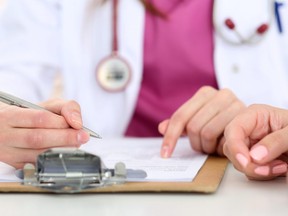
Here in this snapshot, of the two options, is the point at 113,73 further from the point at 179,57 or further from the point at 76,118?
the point at 76,118

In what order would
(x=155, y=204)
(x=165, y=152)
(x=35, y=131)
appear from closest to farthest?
(x=155, y=204) → (x=35, y=131) → (x=165, y=152)

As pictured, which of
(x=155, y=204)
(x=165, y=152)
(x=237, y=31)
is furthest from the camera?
(x=237, y=31)

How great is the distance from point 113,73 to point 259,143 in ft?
1.69

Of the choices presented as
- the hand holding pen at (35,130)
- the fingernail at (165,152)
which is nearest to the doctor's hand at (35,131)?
the hand holding pen at (35,130)

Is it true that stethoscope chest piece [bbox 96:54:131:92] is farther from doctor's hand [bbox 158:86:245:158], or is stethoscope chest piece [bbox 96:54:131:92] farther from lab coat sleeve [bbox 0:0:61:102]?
doctor's hand [bbox 158:86:245:158]

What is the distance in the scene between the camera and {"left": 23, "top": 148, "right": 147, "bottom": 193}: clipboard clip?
1.50 ft

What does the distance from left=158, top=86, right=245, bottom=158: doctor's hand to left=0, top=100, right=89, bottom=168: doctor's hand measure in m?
0.15

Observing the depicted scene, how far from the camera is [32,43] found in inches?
41.1

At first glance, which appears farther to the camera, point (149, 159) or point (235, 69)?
point (235, 69)

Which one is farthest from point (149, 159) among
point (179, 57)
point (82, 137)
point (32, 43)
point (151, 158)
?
point (32, 43)

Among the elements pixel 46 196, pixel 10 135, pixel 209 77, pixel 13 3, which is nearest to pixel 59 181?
pixel 46 196

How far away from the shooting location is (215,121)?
A: 66cm

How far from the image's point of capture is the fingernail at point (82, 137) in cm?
53

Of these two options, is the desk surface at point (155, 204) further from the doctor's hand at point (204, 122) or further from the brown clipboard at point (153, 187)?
the doctor's hand at point (204, 122)
